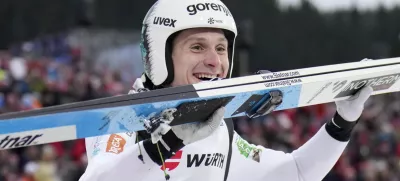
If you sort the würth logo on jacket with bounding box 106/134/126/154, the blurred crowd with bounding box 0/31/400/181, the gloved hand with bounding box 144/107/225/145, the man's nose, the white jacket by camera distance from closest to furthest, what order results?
the gloved hand with bounding box 144/107/225/145
the white jacket
the würth logo on jacket with bounding box 106/134/126/154
the man's nose
the blurred crowd with bounding box 0/31/400/181

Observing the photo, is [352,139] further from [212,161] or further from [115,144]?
[115,144]

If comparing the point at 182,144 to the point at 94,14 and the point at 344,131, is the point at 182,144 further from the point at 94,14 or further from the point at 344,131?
the point at 94,14

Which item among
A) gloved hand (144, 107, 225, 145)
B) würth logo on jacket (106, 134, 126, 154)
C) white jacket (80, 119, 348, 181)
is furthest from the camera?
würth logo on jacket (106, 134, 126, 154)

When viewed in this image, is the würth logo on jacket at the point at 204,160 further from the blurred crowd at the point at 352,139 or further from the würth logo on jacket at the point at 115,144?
the blurred crowd at the point at 352,139

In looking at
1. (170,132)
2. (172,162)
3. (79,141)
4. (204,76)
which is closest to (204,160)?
(172,162)

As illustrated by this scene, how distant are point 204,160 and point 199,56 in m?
0.43

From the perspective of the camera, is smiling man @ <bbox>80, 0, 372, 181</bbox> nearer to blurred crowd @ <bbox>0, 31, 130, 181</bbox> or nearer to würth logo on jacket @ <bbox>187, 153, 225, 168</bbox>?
würth logo on jacket @ <bbox>187, 153, 225, 168</bbox>

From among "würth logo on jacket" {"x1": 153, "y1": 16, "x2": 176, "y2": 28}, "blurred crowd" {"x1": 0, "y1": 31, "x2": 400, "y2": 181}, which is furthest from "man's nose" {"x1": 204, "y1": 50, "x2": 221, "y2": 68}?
"blurred crowd" {"x1": 0, "y1": 31, "x2": 400, "y2": 181}

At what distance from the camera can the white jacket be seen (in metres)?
3.25

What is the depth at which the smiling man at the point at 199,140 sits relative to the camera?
335 centimetres

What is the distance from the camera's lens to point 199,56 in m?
3.58

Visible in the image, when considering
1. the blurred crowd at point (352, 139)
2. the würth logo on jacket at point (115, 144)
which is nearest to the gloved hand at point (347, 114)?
the würth logo on jacket at point (115, 144)

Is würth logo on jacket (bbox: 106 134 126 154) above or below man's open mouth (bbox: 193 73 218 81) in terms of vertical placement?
below

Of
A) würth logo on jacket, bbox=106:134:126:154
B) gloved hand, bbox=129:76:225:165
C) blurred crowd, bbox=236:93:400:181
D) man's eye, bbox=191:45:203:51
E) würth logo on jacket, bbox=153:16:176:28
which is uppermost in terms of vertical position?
würth logo on jacket, bbox=153:16:176:28
